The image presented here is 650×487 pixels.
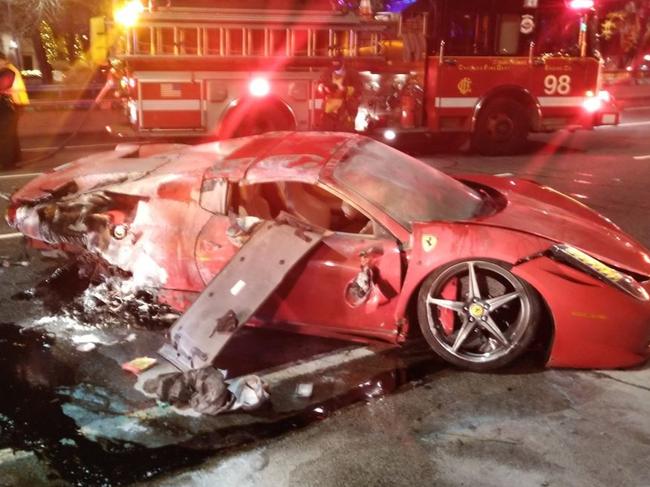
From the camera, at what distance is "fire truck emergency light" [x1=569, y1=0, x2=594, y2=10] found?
1144 centimetres

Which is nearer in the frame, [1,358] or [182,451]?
[182,451]

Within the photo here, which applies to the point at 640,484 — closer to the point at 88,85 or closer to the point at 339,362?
the point at 339,362

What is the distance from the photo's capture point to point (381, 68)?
37.1 ft

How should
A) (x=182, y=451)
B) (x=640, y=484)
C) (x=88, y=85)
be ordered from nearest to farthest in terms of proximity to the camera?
(x=640, y=484) < (x=182, y=451) < (x=88, y=85)

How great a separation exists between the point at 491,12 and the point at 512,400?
8718 mm

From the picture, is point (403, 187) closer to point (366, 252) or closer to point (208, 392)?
point (366, 252)

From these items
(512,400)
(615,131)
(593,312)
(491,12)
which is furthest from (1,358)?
(615,131)

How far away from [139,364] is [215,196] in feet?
3.68

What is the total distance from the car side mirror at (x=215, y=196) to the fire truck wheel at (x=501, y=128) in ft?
26.6

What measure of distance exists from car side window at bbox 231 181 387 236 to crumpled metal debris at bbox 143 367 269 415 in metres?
1.10

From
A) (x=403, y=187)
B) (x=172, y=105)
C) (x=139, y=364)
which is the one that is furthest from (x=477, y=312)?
(x=172, y=105)

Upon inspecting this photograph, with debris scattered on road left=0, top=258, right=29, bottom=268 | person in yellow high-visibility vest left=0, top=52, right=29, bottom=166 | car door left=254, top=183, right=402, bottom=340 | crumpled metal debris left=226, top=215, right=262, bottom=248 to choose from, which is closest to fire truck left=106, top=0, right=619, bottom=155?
person in yellow high-visibility vest left=0, top=52, right=29, bottom=166

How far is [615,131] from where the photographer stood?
15.7 meters

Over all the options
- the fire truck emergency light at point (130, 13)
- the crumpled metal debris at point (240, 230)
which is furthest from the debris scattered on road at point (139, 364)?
the fire truck emergency light at point (130, 13)
